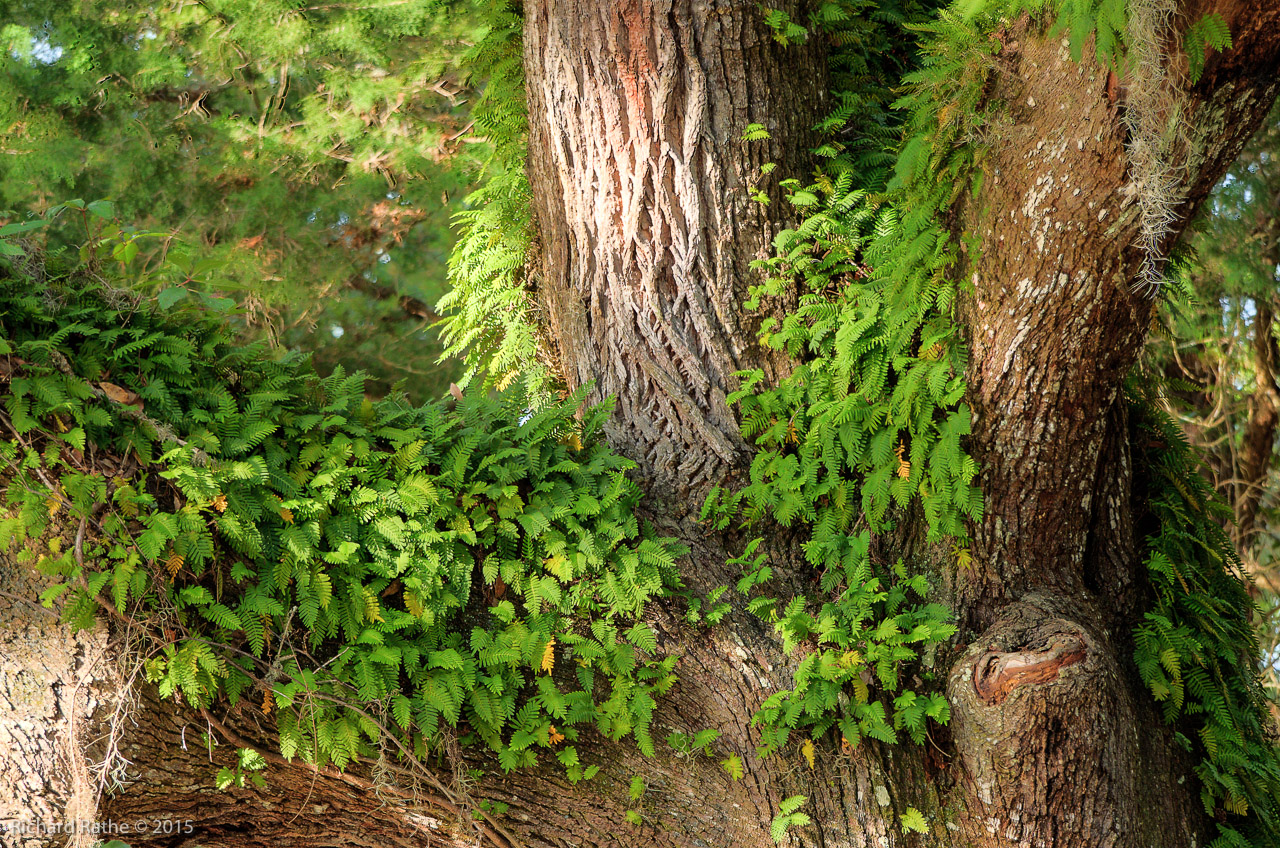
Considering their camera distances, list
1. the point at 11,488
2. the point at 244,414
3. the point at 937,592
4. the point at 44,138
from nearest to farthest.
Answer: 1. the point at 11,488
2. the point at 244,414
3. the point at 937,592
4. the point at 44,138

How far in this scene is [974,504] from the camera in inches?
135

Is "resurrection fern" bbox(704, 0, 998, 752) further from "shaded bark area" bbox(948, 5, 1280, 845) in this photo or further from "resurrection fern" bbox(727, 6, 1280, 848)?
"shaded bark area" bbox(948, 5, 1280, 845)

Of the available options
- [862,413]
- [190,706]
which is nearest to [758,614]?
[862,413]

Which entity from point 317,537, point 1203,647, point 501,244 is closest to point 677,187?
point 501,244

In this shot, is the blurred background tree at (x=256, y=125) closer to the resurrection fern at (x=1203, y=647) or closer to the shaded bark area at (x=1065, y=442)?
the shaded bark area at (x=1065, y=442)

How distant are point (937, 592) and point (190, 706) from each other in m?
2.56

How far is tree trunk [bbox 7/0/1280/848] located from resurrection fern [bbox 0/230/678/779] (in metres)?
0.19

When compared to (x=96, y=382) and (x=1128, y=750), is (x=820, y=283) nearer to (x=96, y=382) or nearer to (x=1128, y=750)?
(x=1128, y=750)

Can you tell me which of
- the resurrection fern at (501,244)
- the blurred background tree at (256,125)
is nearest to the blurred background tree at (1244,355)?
the resurrection fern at (501,244)

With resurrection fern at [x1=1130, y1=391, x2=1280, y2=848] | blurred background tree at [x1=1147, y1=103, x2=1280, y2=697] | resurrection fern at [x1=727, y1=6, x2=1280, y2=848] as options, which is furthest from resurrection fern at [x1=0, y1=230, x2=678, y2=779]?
blurred background tree at [x1=1147, y1=103, x2=1280, y2=697]

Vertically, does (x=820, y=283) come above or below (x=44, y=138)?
below

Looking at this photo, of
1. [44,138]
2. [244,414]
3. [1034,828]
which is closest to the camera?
[244,414]

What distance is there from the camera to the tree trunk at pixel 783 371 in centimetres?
303

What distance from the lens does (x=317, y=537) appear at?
310 centimetres
